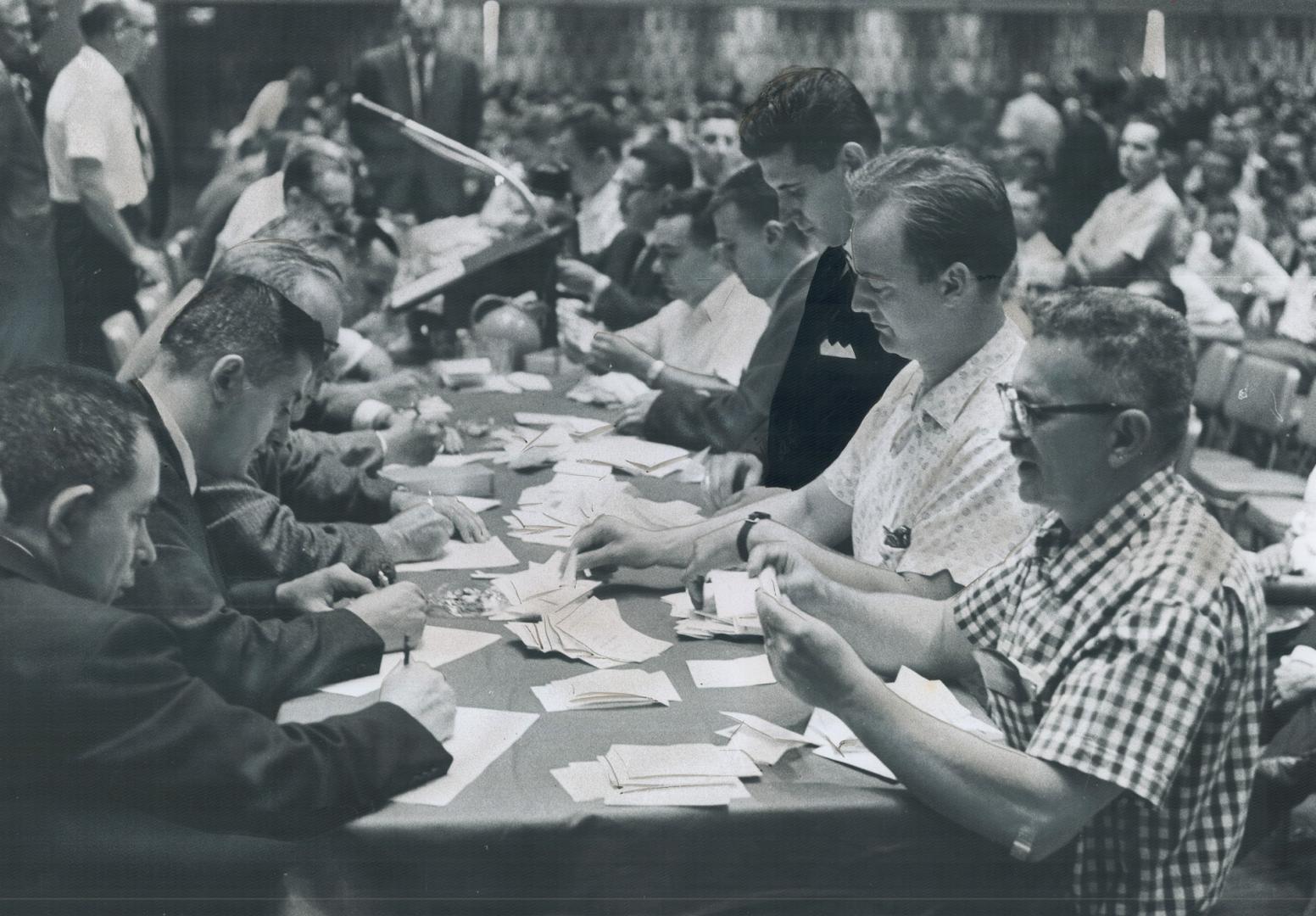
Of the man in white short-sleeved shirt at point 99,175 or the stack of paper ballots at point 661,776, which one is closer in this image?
the stack of paper ballots at point 661,776

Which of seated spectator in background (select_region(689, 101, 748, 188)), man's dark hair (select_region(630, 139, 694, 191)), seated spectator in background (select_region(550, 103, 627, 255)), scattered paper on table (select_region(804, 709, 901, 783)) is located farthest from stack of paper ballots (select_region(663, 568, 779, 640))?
seated spectator in background (select_region(550, 103, 627, 255))

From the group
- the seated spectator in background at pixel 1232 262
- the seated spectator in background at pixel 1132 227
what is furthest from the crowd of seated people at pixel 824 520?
the seated spectator in background at pixel 1132 227

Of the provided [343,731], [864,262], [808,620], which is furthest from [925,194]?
[343,731]

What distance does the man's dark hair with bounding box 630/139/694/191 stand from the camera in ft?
15.9

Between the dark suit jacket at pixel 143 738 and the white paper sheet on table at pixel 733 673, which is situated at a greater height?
the dark suit jacket at pixel 143 738

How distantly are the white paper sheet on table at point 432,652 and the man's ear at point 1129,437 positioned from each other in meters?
0.94

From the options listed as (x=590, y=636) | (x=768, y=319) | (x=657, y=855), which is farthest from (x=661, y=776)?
(x=768, y=319)

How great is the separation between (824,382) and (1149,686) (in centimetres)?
109

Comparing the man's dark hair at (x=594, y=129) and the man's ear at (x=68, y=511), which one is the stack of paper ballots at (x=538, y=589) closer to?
the man's ear at (x=68, y=511)

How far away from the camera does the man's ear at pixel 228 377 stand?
6.12ft

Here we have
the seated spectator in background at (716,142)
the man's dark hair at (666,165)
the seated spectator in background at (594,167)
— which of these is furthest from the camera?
the seated spectator in background at (594,167)

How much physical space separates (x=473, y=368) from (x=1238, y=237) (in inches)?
87.5

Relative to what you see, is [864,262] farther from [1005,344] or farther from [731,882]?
[731,882]

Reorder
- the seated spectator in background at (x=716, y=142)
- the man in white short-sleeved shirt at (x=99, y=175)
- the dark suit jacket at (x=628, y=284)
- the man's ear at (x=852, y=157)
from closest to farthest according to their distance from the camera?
the man in white short-sleeved shirt at (x=99, y=175) → the man's ear at (x=852, y=157) → the seated spectator in background at (x=716, y=142) → the dark suit jacket at (x=628, y=284)
